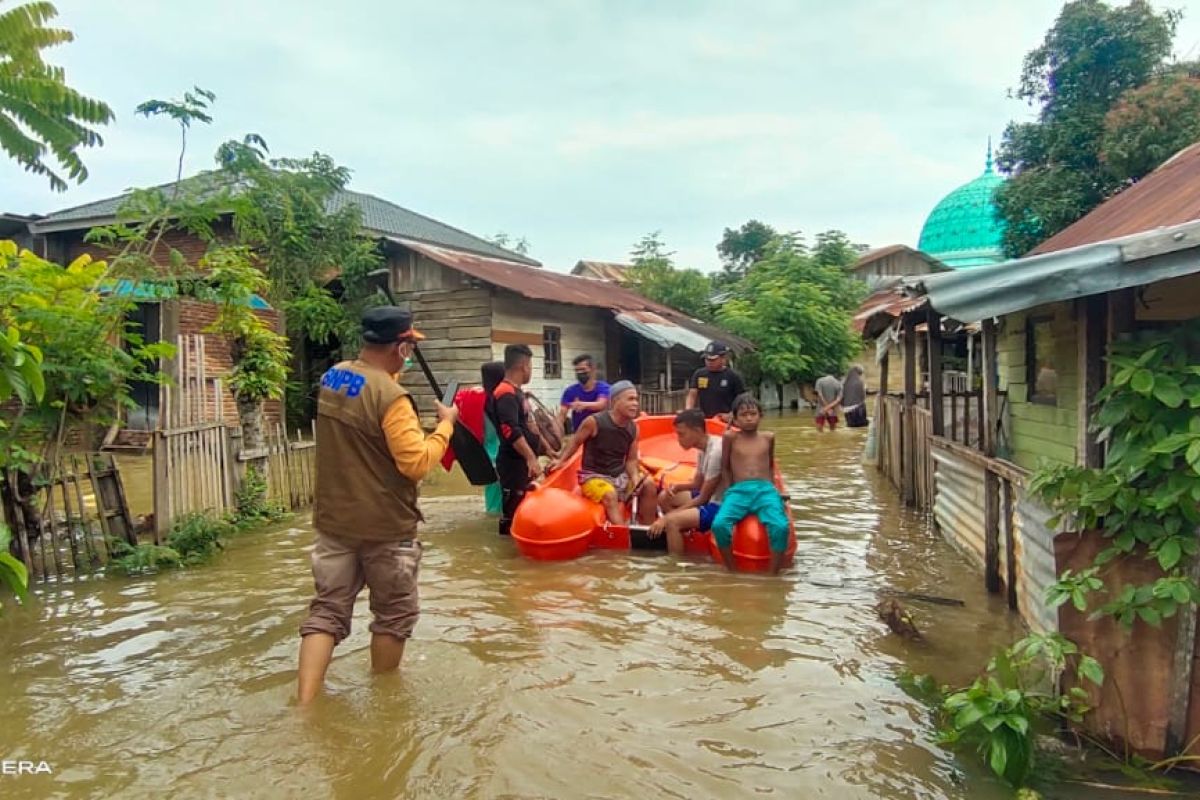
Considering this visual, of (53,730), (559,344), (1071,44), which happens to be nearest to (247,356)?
(53,730)

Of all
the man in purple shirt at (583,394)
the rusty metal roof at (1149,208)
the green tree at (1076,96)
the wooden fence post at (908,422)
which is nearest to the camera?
the rusty metal roof at (1149,208)

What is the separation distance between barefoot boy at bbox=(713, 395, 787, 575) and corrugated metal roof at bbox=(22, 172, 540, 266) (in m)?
11.6

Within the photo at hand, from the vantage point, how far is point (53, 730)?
355 cm

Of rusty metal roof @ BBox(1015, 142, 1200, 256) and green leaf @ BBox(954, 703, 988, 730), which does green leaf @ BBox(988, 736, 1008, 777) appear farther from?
rusty metal roof @ BBox(1015, 142, 1200, 256)

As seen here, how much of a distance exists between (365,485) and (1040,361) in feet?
19.2

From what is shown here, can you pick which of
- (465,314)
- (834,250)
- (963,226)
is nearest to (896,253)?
(963,226)

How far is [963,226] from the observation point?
35406 millimetres

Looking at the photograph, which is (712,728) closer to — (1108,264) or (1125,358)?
(1125,358)

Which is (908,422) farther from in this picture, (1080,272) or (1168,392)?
(1168,392)

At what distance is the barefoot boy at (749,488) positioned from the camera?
19.6 ft

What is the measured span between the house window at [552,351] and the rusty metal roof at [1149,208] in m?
11.5

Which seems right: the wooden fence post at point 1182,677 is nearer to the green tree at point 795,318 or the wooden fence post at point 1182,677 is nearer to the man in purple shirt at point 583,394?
the man in purple shirt at point 583,394

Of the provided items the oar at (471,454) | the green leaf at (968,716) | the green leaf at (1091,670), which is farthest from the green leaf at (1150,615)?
the oar at (471,454)

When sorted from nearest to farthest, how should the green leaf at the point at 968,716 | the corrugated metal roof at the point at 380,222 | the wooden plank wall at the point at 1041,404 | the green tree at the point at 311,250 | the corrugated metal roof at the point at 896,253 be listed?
the green leaf at the point at 968,716, the wooden plank wall at the point at 1041,404, the green tree at the point at 311,250, the corrugated metal roof at the point at 380,222, the corrugated metal roof at the point at 896,253
